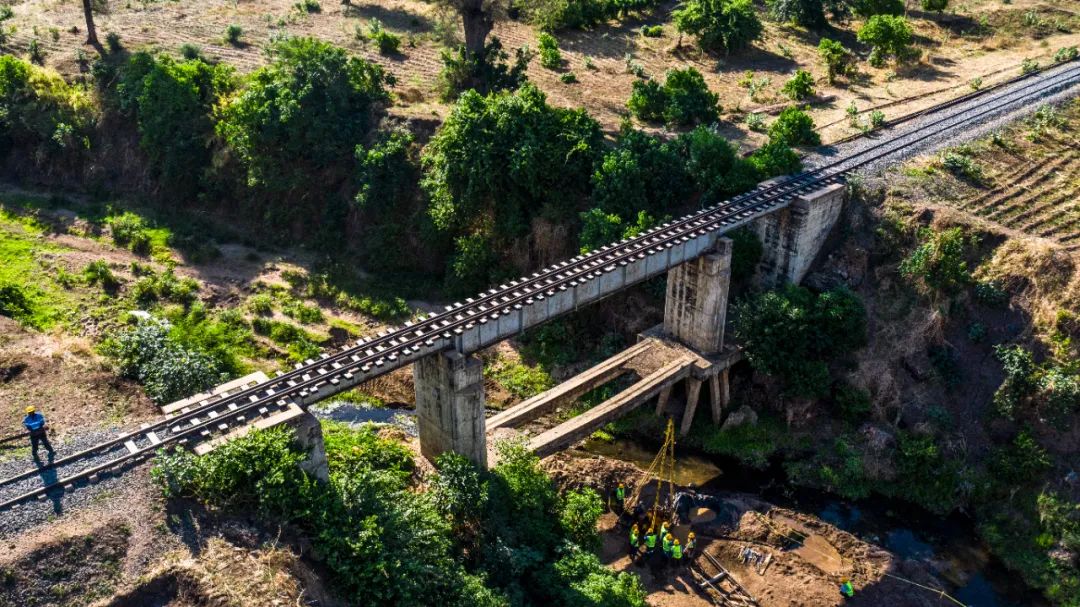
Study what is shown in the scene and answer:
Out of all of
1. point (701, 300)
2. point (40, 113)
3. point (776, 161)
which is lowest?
point (701, 300)

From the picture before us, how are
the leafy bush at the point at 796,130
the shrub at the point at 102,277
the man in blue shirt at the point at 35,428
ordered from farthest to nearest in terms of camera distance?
the leafy bush at the point at 796,130, the shrub at the point at 102,277, the man in blue shirt at the point at 35,428

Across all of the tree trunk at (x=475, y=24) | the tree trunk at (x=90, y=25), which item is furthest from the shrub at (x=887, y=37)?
the tree trunk at (x=90, y=25)

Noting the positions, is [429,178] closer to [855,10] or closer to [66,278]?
[66,278]

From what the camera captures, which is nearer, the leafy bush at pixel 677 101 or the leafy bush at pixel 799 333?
the leafy bush at pixel 799 333

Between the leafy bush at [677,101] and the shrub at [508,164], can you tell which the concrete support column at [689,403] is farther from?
the leafy bush at [677,101]

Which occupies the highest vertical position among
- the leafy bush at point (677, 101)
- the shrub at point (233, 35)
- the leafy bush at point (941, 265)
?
the shrub at point (233, 35)

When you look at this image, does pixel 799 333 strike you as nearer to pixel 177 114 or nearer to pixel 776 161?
pixel 776 161

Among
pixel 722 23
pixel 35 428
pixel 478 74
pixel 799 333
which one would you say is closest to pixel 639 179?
pixel 799 333
